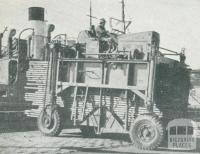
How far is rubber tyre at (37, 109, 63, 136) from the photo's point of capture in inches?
531

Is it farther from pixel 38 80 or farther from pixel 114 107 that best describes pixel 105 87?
pixel 38 80

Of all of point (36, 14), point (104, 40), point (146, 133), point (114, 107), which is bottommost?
point (146, 133)

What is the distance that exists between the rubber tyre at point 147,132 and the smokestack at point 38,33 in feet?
16.5

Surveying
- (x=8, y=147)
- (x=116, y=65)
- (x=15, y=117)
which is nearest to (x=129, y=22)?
(x=15, y=117)

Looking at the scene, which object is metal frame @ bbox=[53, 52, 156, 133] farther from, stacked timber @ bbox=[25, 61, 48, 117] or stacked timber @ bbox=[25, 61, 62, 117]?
stacked timber @ bbox=[25, 61, 48, 117]

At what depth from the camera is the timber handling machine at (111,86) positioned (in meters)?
12.0

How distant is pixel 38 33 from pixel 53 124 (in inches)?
203

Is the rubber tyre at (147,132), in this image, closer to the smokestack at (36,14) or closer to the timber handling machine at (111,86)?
the timber handling machine at (111,86)

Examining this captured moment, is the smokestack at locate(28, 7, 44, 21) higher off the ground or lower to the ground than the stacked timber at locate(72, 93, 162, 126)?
higher

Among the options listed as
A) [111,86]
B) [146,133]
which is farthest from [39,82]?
[146,133]

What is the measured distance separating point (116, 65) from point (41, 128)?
3.15m

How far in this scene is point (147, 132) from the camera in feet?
38.7

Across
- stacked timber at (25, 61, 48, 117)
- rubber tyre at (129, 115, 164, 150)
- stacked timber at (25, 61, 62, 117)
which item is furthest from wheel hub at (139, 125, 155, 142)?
stacked timber at (25, 61, 48, 117)

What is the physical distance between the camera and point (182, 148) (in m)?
12.1
